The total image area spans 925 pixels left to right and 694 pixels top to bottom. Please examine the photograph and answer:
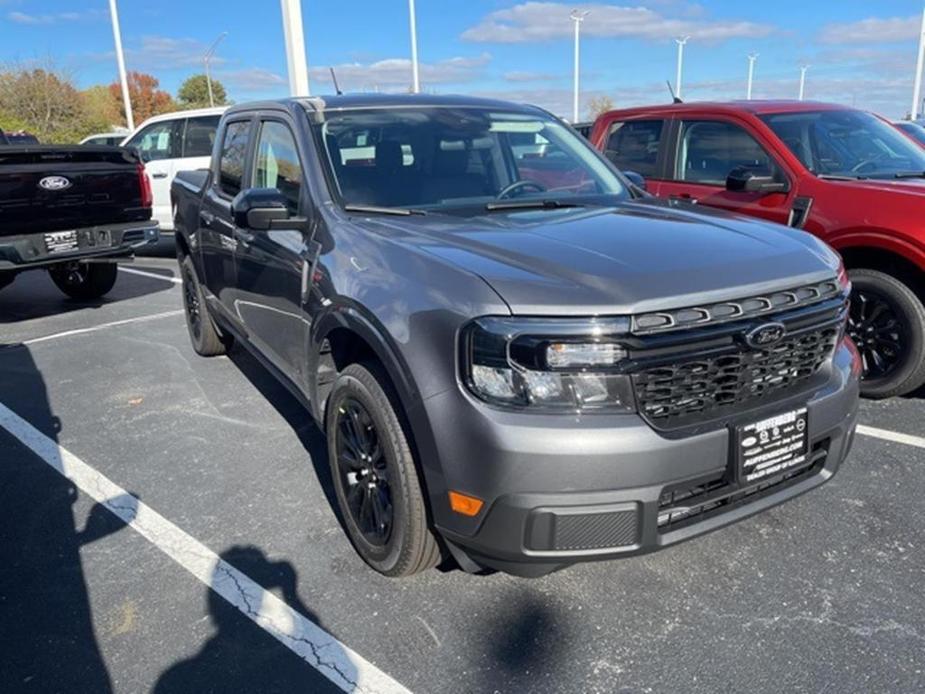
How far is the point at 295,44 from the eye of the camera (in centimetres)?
1195

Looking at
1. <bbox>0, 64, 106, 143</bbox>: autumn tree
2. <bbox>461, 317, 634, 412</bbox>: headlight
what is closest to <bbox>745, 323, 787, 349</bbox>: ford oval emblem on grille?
<bbox>461, 317, 634, 412</bbox>: headlight

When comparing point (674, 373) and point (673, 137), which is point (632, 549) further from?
point (673, 137)

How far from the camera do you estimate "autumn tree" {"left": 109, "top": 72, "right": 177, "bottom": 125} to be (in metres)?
69.2

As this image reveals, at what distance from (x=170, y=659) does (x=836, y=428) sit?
244 centimetres

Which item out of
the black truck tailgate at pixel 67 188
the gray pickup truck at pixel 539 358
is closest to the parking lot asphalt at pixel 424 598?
the gray pickup truck at pixel 539 358

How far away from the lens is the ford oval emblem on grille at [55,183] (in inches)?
260

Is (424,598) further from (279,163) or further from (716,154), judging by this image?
(716,154)

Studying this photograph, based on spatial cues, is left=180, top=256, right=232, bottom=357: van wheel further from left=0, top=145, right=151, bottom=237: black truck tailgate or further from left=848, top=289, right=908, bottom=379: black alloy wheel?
left=848, top=289, right=908, bottom=379: black alloy wheel

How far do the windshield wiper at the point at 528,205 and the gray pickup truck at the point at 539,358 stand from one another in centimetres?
2

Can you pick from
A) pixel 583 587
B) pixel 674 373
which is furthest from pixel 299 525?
pixel 674 373

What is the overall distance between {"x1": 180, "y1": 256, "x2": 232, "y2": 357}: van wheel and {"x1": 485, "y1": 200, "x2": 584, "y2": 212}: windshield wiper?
2.96 metres

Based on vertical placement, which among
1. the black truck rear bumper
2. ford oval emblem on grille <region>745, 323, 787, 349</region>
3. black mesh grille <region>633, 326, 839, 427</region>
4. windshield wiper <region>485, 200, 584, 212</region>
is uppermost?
windshield wiper <region>485, 200, 584, 212</region>

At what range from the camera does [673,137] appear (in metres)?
5.84

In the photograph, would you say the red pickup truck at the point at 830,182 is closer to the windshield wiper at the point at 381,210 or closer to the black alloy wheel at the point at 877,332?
the black alloy wheel at the point at 877,332
